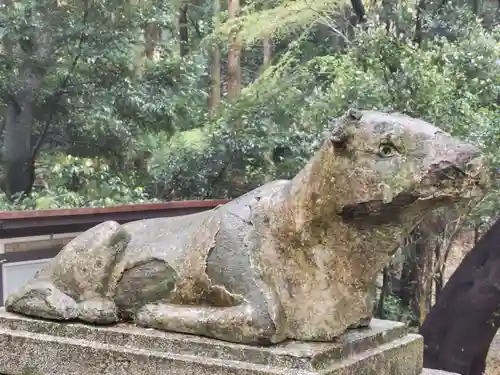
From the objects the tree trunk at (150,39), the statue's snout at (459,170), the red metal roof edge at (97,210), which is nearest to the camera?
the statue's snout at (459,170)

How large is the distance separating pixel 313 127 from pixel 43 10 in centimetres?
388

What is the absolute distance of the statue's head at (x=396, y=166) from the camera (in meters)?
2.61

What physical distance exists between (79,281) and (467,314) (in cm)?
385

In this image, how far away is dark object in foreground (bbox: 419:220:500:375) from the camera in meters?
6.06

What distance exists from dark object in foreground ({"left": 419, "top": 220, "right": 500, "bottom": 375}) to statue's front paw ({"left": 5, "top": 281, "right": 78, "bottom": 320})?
3.85 m

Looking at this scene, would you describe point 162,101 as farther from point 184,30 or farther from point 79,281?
point 184,30

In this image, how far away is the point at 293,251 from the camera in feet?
9.62

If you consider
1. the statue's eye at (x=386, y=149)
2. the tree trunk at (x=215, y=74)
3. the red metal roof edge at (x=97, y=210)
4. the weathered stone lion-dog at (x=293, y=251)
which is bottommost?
the red metal roof edge at (x=97, y=210)

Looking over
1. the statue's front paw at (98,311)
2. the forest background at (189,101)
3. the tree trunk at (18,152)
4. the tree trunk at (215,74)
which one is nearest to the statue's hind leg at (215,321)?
the statue's front paw at (98,311)

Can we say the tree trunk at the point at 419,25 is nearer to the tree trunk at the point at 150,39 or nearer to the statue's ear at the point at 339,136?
the tree trunk at the point at 150,39

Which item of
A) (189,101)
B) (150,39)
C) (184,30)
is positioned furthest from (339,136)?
(184,30)

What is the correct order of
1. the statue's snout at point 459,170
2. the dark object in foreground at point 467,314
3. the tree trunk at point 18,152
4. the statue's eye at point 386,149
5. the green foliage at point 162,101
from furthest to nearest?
the tree trunk at point 18,152 < the green foliage at point 162,101 < the dark object in foreground at point 467,314 < the statue's eye at point 386,149 < the statue's snout at point 459,170

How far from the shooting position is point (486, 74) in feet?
23.2

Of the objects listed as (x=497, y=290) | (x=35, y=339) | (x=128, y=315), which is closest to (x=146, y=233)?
(x=128, y=315)
